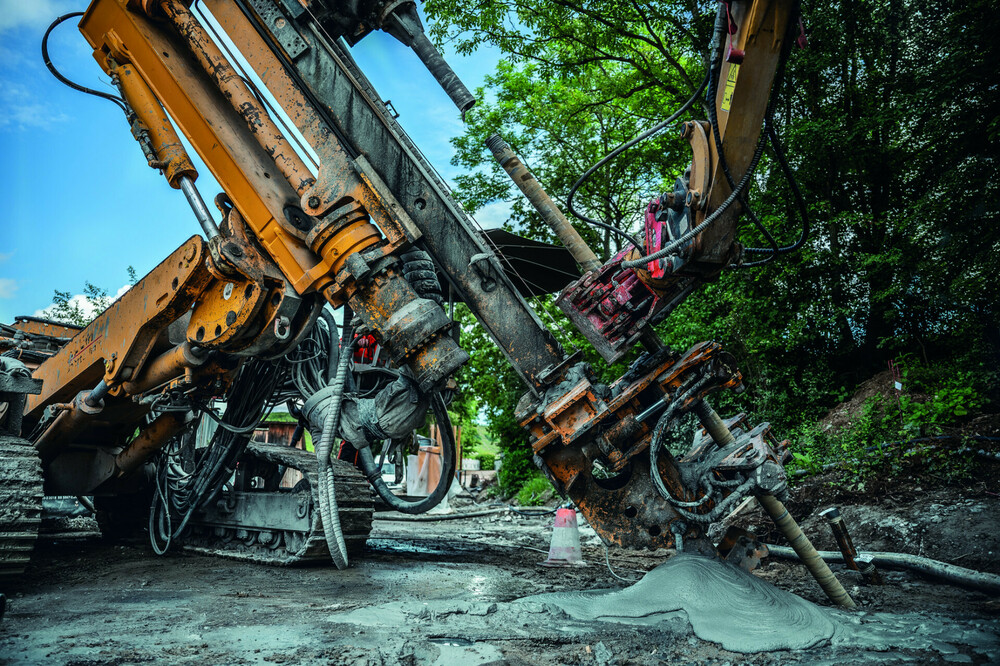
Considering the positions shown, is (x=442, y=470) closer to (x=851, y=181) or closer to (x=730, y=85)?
(x=730, y=85)

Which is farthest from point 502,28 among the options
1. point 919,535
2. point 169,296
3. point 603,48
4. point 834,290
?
point 919,535

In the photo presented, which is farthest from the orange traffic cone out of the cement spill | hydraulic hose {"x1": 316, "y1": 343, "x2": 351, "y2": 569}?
hydraulic hose {"x1": 316, "y1": 343, "x2": 351, "y2": 569}

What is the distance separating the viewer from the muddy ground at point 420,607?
2756 mm

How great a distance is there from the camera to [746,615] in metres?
3.12

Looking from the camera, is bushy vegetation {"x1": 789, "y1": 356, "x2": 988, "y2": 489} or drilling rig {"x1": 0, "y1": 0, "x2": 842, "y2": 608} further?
bushy vegetation {"x1": 789, "y1": 356, "x2": 988, "y2": 489}

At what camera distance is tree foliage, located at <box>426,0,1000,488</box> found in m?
6.86

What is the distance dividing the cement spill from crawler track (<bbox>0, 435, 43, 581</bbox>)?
3.20m

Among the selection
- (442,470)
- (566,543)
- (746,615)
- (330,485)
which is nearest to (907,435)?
(566,543)

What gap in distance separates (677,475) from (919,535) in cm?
284

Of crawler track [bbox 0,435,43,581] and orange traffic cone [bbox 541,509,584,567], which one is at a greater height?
crawler track [bbox 0,435,43,581]

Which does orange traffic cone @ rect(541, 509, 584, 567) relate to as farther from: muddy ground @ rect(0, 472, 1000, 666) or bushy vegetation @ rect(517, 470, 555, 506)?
bushy vegetation @ rect(517, 470, 555, 506)

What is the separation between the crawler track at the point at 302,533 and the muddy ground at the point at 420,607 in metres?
0.15

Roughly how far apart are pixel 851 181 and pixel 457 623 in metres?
8.65

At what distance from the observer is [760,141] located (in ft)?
10.6
